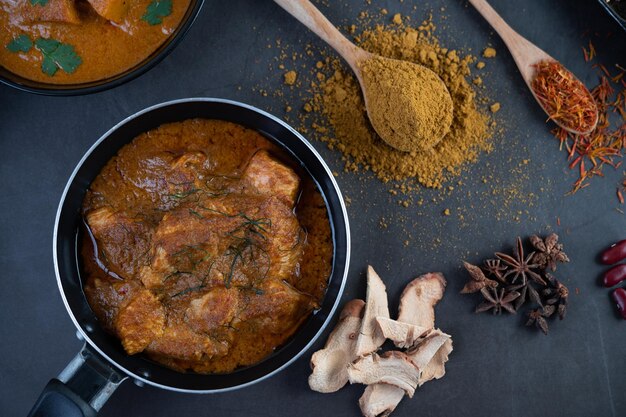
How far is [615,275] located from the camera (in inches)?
120

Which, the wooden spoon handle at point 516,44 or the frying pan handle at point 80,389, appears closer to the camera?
the frying pan handle at point 80,389

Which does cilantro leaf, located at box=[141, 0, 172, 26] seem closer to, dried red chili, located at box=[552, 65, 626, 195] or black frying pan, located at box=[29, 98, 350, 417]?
black frying pan, located at box=[29, 98, 350, 417]

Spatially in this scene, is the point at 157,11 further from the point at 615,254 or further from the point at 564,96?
the point at 615,254

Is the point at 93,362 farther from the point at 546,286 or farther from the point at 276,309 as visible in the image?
the point at 546,286

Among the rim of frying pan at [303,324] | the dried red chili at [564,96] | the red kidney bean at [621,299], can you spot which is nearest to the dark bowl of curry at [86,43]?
the rim of frying pan at [303,324]

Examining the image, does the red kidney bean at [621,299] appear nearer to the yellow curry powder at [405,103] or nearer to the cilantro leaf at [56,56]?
the yellow curry powder at [405,103]

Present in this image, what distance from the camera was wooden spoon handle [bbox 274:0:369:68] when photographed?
2.78m

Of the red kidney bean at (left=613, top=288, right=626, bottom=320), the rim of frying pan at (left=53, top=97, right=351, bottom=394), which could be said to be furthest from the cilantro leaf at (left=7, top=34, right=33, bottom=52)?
the red kidney bean at (left=613, top=288, right=626, bottom=320)

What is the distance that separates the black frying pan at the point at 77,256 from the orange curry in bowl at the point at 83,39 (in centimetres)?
29

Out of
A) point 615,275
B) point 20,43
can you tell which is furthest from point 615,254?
point 20,43

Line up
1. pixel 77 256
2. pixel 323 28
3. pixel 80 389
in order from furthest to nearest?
pixel 323 28 → pixel 77 256 → pixel 80 389

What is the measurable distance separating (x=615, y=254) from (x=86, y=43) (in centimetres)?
280

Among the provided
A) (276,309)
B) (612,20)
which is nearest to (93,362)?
(276,309)

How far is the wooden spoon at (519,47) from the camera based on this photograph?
9.62 feet
